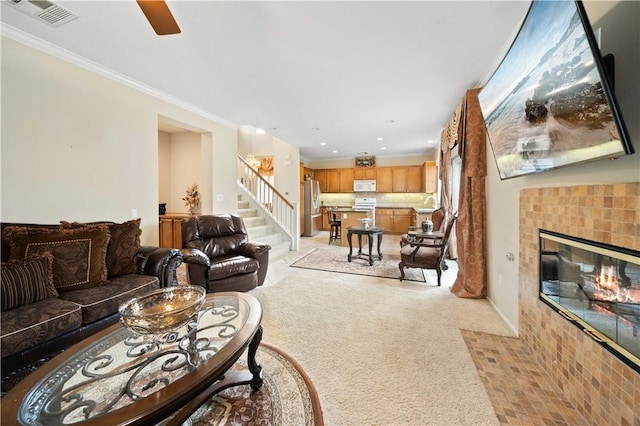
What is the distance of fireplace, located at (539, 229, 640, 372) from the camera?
112cm

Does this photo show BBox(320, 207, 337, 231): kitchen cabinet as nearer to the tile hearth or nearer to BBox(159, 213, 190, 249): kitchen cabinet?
BBox(159, 213, 190, 249): kitchen cabinet

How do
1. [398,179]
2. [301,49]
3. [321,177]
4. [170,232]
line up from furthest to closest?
[321,177], [398,179], [170,232], [301,49]

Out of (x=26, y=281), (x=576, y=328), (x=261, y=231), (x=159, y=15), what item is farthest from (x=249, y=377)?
(x=261, y=231)

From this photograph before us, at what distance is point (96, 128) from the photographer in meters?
2.85

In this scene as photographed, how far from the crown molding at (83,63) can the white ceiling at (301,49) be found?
0.06m

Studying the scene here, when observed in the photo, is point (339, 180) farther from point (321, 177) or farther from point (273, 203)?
point (273, 203)

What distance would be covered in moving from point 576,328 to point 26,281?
142 inches

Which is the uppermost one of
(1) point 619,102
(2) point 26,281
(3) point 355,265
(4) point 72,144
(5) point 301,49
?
(5) point 301,49

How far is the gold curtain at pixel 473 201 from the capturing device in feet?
9.49

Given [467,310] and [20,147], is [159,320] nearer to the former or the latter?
[20,147]

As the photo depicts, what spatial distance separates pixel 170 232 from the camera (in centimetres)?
430

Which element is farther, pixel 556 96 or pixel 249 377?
pixel 249 377

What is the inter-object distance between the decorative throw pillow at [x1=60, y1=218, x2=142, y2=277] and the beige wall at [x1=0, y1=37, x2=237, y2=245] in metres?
0.61

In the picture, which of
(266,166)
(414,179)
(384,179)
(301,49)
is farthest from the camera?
(266,166)
